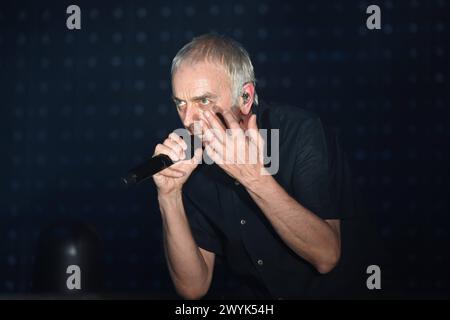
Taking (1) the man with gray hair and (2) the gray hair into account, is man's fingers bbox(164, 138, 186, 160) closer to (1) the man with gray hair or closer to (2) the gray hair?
(1) the man with gray hair

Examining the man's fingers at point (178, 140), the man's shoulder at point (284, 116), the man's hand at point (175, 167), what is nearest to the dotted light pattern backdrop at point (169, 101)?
the man's shoulder at point (284, 116)

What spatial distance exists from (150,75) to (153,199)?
59 centimetres

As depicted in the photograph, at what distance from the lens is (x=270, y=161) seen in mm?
1756

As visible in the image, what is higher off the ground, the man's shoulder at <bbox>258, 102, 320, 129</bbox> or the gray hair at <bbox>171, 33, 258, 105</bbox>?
the gray hair at <bbox>171, 33, 258, 105</bbox>

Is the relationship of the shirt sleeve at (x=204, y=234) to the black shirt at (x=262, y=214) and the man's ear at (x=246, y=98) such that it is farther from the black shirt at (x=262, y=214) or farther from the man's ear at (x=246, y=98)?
the man's ear at (x=246, y=98)

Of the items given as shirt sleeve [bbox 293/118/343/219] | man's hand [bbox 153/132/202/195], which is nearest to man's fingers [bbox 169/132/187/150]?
man's hand [bbox 153/132/202/195]

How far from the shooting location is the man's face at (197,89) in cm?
161

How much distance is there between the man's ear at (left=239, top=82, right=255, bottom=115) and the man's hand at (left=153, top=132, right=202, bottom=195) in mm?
255

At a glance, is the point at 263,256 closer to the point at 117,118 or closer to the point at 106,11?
the point at 117,118

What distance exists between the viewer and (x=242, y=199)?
1.77 meters

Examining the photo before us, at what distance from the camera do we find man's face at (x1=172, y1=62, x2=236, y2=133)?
1608 mm

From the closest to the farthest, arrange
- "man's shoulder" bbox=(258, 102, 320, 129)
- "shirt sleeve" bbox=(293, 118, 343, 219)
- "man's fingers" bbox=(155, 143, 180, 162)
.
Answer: "man's fingers" bbox=(155, 143, 180, 162)
"shirt sleeve" bbox=(293, 118, 343, 219)
"man's shoulder" bbox=(258, 102, 320, 129)

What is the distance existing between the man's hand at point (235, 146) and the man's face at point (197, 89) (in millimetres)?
212

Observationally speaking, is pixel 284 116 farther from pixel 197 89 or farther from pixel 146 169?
pixel 146 169
